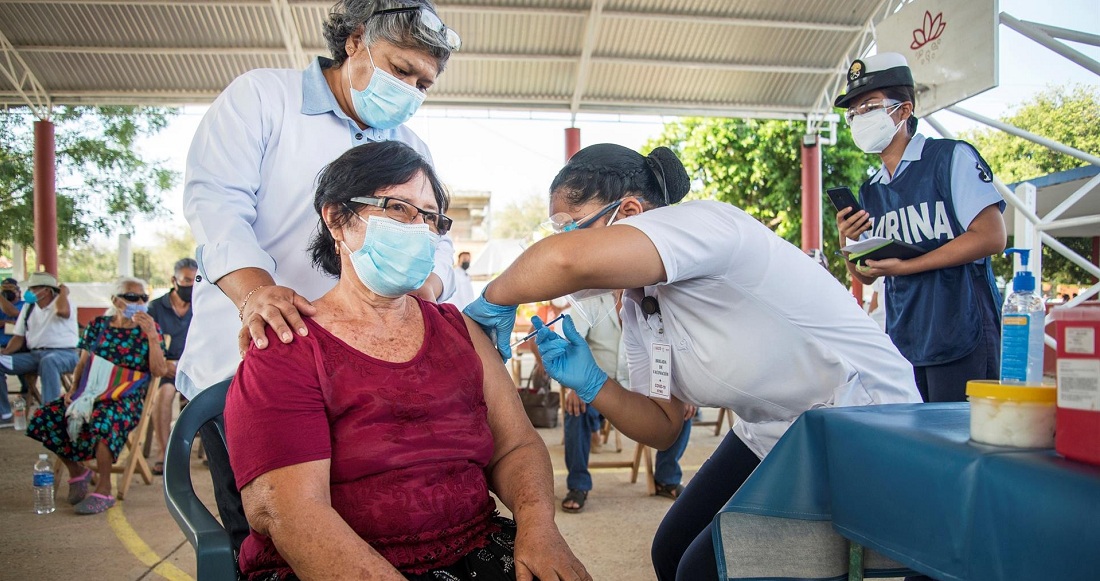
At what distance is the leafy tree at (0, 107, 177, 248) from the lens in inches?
565

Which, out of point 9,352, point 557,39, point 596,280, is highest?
point 557,39

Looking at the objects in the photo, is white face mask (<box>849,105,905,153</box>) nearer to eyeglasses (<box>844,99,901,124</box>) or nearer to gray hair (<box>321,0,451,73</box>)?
eyeglasses (<box>844,99,901,124</box>)

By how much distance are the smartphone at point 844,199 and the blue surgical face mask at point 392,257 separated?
5.88ft

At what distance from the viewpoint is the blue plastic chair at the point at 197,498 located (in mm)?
1430

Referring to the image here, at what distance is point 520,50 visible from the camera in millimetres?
10750

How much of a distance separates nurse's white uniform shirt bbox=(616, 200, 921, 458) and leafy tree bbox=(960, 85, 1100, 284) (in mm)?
2282

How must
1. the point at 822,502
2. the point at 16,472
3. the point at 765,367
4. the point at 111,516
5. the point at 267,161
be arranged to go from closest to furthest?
the point at 822,502 → the point at 765,367 → the point at 267,161 → the point at 111,516 → the point at 16,472

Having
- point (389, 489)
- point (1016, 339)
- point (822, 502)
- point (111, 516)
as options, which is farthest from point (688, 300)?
point (111, 516)

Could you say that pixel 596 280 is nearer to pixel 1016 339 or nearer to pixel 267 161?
pixel 1016 339

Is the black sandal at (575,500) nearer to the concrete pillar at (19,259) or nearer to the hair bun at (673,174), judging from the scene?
the hair bun at (673,174)

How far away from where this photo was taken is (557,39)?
1060 centimetres

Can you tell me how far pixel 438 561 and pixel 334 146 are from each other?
45.3 inches

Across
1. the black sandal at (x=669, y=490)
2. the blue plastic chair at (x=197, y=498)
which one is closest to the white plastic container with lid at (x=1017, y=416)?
the blue plastic chair at (x=197, y=498)

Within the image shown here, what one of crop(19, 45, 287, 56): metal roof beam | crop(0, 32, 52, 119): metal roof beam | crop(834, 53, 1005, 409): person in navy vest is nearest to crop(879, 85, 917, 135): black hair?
crop(834, 53, 1005, 409): person in navy vest
